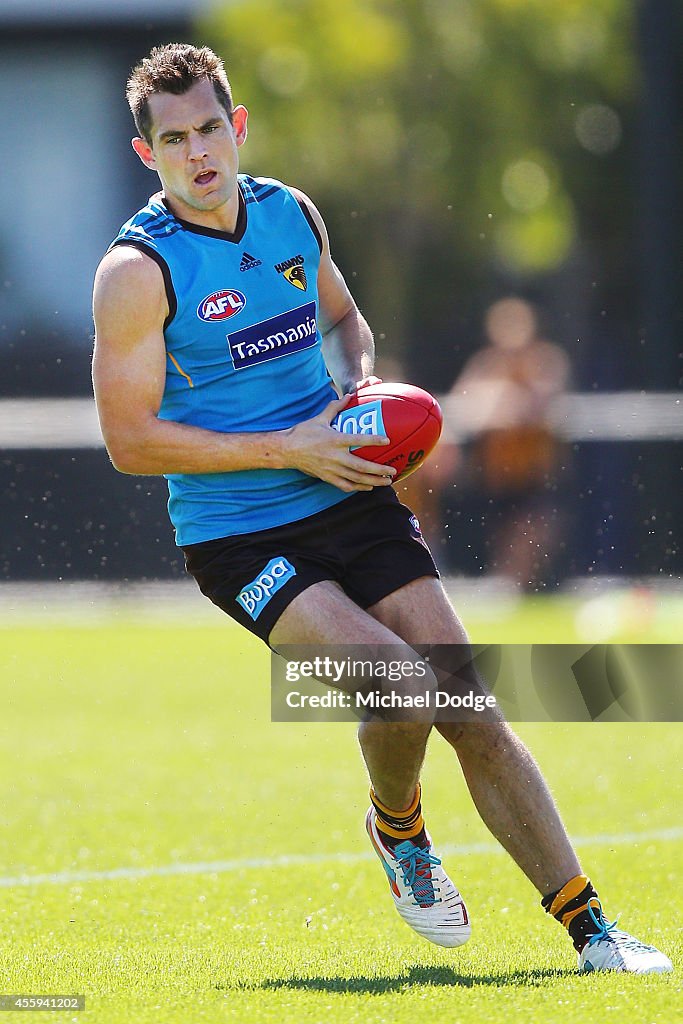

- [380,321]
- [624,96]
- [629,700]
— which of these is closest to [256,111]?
[380,321]

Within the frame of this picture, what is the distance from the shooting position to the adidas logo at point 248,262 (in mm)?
4562

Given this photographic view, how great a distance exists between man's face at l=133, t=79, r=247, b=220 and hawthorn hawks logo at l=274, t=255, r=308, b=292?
0.84 ft

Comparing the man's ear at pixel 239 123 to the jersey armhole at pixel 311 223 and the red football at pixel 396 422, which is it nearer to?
the jersey armhole at pixel 311 223

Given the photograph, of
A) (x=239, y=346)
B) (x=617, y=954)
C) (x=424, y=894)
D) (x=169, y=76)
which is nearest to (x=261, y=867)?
(x=424, y=894)

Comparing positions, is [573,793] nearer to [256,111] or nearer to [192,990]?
[192,990]

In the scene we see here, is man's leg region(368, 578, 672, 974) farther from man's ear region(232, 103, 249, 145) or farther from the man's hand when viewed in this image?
man's ear region(232, 103, 249, 145)

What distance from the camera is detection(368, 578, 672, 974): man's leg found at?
4270mm

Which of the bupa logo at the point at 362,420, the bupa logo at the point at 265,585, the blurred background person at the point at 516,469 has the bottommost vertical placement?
the blurred background person at the point at 516,469

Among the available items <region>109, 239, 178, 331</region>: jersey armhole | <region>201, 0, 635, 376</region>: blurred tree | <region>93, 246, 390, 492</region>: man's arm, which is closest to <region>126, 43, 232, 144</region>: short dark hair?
<region>109, 239, 178, 331</region>: jersey armhole

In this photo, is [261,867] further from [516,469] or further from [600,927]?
[516,469]

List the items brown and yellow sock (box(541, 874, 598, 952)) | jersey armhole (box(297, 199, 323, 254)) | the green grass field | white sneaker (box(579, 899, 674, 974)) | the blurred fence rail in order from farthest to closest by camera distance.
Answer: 1. the blurred fence rail
2. jersey armhole (box(297, 199, 323, 254))
3. brown and yellow sock (box(541, 874, 598, 952))
4. white sneaker (box(579, 899, 674, 974))
5. the green grass field

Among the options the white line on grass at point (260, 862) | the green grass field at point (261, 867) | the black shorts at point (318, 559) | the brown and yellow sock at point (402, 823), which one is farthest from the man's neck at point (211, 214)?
the white line on grass at point (260, 862)

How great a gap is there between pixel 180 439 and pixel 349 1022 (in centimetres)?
156

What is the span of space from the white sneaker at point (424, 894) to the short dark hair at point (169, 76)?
6.73 ft
